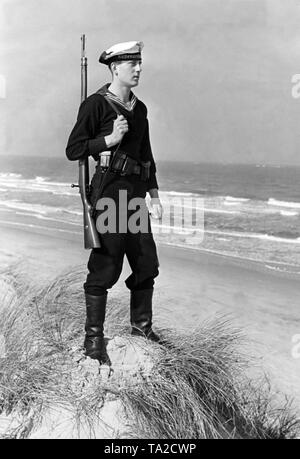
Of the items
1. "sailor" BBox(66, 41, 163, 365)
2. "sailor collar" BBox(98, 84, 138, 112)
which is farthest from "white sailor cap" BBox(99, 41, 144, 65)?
"sailor collar" BBox(98, 84, 138, 112)

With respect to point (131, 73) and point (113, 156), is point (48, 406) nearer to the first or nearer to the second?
point (113, 156)

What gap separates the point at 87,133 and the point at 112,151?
172 mm

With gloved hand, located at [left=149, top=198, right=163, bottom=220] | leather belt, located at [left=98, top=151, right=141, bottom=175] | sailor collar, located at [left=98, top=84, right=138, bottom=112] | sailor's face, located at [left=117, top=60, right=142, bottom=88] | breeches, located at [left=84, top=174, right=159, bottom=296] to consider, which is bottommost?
breeches, located at [left=84, top=174, right=159, bottom=296]

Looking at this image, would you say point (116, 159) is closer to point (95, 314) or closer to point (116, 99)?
point (116, 99)

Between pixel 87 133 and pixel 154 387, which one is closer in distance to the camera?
pixel 154 387

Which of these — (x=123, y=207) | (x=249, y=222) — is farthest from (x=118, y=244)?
(x=249, y=222)

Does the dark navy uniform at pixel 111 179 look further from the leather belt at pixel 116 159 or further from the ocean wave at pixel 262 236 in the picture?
the ocean wave at pixel 262 236

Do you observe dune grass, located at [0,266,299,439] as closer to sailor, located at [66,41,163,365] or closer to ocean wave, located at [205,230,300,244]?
sailor, located at [66,41,163,365]

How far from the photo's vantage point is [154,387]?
3.07 m

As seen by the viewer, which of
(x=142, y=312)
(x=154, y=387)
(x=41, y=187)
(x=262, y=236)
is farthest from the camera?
(x=41, y=187)

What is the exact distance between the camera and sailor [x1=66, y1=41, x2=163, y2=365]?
3270 mm

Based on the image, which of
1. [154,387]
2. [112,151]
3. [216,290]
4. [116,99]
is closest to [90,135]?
[112,151]

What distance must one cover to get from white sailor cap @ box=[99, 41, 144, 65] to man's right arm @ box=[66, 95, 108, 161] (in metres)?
0.25
